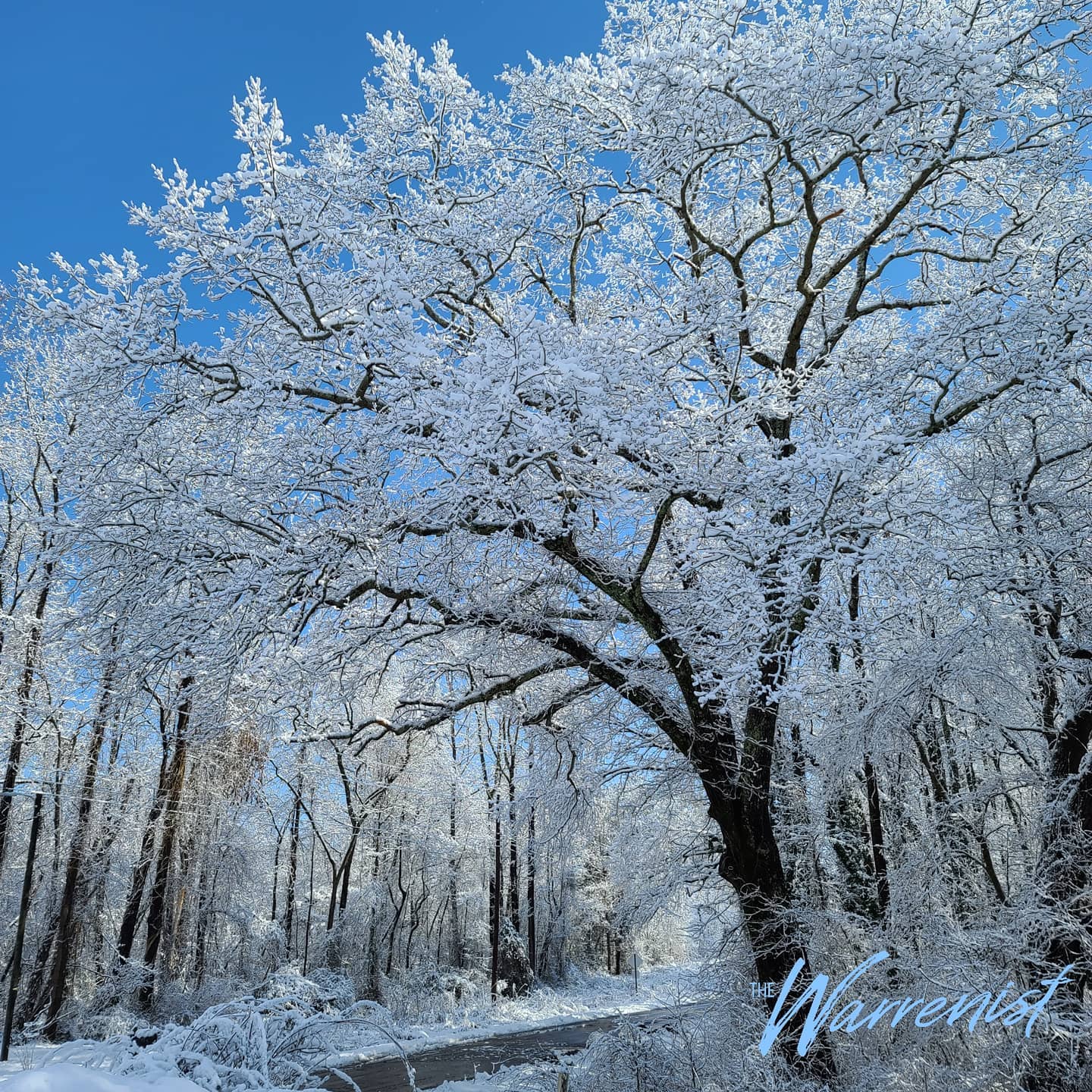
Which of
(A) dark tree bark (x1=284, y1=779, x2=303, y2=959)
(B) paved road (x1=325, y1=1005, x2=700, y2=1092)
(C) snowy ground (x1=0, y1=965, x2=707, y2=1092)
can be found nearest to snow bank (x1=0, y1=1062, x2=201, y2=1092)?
(C) snowy ground (x1=0, y1=965, x2=707, y2=1092)

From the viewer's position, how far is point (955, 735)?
1216 centimetres

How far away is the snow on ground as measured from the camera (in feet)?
29.6

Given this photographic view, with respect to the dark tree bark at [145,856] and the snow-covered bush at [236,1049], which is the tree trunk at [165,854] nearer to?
the dark tree bark at [145,856]

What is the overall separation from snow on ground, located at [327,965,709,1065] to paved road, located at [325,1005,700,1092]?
270 millimetres

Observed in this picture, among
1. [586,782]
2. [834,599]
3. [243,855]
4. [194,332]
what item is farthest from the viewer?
[243,855]

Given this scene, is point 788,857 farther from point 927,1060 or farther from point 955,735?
point 927,1060

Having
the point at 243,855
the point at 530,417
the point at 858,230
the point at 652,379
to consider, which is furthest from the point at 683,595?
the point at 243,855

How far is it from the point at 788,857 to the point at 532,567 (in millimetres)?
7477

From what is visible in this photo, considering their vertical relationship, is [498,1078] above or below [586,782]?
below

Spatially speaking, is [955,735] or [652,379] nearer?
[652,379]

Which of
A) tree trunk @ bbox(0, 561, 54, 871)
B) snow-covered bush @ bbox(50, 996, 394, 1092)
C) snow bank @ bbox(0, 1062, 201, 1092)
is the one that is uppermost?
tree trunk @ bbox(0, 561, 54, 871)

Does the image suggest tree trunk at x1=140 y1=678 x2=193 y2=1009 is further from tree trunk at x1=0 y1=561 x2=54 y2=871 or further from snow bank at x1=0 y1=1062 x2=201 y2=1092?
snow bank at x1=0 y1=1062 x2=201 y2=1092

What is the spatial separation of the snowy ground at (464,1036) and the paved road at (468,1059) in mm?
344

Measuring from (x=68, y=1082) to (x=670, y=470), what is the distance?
5.31 meters
